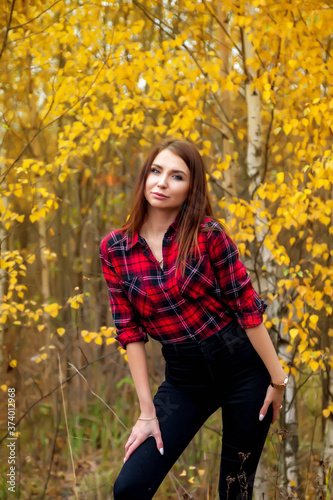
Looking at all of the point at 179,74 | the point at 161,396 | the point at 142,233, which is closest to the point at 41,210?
the point at 179,74

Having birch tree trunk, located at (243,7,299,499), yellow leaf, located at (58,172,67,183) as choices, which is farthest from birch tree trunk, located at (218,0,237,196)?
yellow leaf, located at (58,172,67,183)

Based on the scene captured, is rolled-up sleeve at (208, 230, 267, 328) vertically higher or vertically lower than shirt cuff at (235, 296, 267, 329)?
higher

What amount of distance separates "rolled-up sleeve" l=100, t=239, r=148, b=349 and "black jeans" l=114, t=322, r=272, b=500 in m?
0.16

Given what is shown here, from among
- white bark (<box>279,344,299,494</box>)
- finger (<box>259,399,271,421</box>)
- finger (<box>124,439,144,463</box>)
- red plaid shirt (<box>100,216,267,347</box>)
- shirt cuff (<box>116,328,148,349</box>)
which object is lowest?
white bark (<box>279,344,299,494</box>)

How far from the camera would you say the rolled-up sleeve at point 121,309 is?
2238mm

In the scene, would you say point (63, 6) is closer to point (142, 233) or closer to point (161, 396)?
point (142, 233)

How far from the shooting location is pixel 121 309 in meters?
2.25

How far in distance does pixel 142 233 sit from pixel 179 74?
2.04 m

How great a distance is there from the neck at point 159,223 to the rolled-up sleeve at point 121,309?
0.63 ft

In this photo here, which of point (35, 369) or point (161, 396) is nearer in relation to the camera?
point (161, 396)

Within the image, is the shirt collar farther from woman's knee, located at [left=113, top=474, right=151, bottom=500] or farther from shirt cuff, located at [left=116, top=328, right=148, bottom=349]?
woman's knee, located at [left=113, top=474, right=151, bottom=500]

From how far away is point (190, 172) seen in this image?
7.45ft

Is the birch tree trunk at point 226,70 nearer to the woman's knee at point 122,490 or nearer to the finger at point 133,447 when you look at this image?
the finger at point 133,447

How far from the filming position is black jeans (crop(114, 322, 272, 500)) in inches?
84.9
